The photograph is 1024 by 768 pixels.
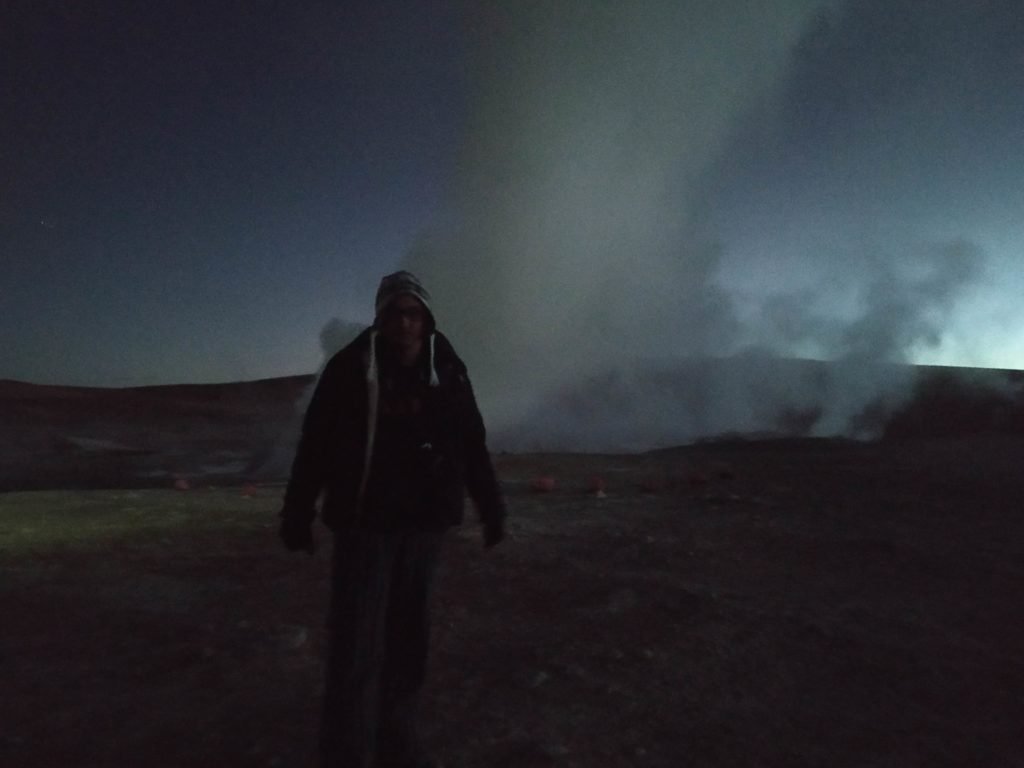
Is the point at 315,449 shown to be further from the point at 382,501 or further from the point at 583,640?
the point at 583,640

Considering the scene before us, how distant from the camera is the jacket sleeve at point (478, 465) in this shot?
2.54 m

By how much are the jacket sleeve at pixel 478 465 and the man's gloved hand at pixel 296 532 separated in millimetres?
556

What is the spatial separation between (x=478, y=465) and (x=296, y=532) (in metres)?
0.63

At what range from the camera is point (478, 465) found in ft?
8.68

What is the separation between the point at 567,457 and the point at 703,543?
736 cm

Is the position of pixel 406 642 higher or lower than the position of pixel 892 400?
lower

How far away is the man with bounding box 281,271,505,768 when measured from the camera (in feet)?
7.53

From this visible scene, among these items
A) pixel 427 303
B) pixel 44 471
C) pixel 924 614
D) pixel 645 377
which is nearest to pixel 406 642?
pixel 427 303

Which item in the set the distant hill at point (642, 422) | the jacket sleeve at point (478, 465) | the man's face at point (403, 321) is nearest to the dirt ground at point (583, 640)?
the jacket sleeve at point (478, 465)

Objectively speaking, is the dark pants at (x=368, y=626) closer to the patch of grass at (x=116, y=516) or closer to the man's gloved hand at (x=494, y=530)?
the man's gloved hand at (x=494, y=530)

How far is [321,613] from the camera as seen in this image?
4.39 metres

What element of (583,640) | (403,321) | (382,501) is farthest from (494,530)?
(583,640)

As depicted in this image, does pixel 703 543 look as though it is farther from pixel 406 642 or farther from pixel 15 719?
pixel 15 719

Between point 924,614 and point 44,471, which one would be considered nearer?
point 924,614
